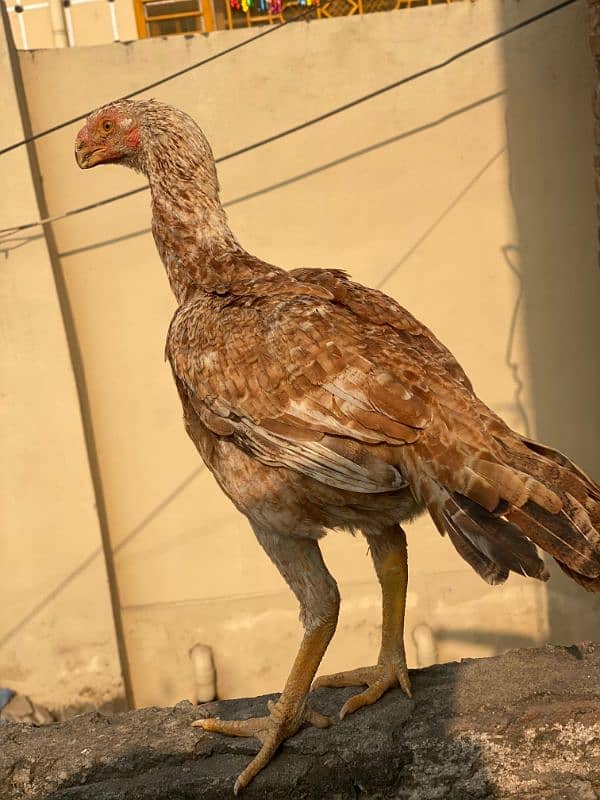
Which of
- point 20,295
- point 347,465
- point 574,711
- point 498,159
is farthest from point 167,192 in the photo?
point 498,159

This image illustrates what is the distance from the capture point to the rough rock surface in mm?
3139

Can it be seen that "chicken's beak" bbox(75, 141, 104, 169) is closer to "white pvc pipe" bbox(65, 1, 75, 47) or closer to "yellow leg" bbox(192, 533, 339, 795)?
"yellow leg" bbox(192, 533, 339, 795)

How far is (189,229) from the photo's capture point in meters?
3.43

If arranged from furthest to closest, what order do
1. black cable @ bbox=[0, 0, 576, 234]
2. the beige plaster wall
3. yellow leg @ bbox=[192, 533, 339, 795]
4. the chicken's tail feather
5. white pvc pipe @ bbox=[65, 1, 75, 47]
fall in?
white pvc pipe @ bbox=[65, 1, 75, 47]
the beige plaster wall
black cable @ bbox=[0, 0, 576, 234]
yellow leg @ bbox=[192, 533, 339, 795]
the chicken's tail feather

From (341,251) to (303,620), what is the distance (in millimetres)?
3942

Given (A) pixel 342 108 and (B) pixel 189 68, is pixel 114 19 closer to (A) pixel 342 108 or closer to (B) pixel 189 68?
(B) pixel 189 68

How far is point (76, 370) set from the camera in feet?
22.0

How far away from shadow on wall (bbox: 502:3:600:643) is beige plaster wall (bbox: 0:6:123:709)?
3257 millimetres

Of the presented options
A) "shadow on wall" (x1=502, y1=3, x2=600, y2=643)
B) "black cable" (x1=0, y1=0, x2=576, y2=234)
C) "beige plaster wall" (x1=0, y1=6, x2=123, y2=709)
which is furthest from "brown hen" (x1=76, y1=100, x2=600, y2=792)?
"shadow on wall" (x1=502, y1=3, x2=600, y2=643)

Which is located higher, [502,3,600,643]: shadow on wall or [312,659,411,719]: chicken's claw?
[502,3,600,643]: shadow on wall

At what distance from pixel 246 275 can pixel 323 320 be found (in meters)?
0.47

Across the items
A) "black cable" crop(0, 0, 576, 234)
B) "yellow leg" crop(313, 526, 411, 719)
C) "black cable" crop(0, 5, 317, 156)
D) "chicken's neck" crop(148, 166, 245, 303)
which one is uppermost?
"black cable" crop(0, 5, 317, 156)

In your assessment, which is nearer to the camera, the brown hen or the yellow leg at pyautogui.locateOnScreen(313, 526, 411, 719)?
the brown hen

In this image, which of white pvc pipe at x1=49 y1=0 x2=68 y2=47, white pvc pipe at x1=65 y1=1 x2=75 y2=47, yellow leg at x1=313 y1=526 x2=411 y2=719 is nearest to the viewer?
yellow leg at x1=313 y1=526 x2=411 y2=719
